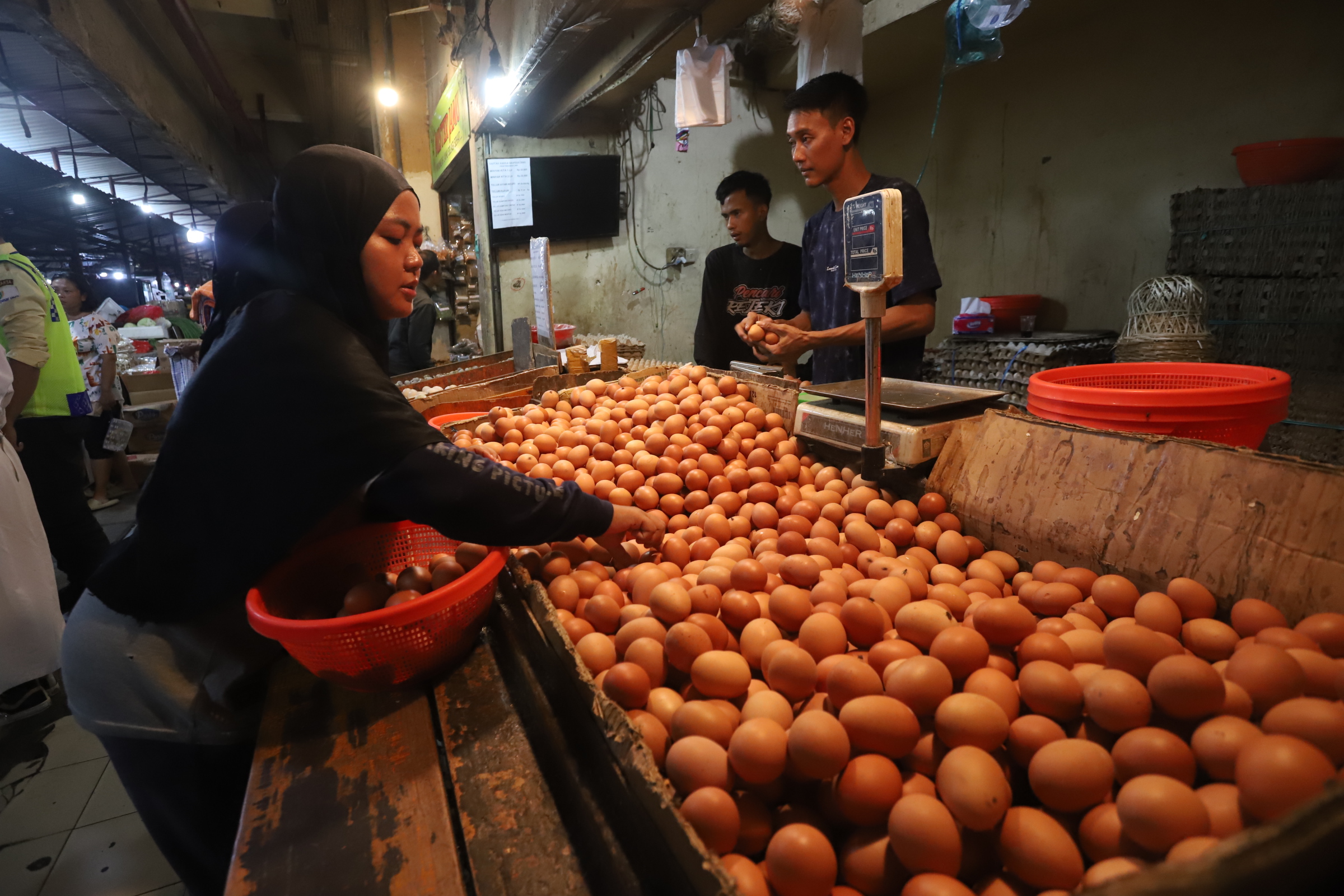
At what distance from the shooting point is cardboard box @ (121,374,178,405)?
789 cm

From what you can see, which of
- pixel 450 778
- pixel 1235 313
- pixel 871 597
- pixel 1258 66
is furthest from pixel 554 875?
pixel 1258 66

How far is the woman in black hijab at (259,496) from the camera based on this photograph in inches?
46.5

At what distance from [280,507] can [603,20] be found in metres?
3.95

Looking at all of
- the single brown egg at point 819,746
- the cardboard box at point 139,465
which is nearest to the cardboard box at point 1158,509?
the single brown egg at point 819,746

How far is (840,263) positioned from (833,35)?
1688mm

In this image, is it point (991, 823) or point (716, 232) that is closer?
point (991, 823)

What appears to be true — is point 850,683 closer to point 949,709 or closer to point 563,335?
point 949,709

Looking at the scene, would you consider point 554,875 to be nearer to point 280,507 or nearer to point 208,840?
point 280,507

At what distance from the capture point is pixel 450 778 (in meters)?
1.08

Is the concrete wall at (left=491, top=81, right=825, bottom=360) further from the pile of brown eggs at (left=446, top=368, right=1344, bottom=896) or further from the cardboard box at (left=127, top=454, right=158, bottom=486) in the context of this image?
the pile of brown eggs at (left=446, top=368, right=1344, bottom=896)

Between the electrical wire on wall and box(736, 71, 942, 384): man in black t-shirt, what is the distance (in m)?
3.89

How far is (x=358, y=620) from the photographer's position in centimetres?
109

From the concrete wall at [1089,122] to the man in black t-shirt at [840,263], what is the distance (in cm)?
208

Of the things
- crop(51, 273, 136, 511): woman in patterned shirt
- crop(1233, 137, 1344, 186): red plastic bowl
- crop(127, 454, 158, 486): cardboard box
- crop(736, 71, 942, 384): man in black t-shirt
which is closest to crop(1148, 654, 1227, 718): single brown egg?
crop(736, 71, 942, 384): man in black t-shirt
